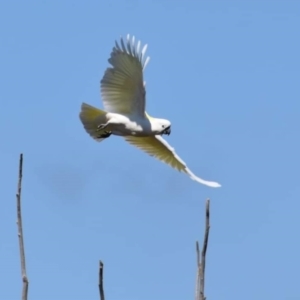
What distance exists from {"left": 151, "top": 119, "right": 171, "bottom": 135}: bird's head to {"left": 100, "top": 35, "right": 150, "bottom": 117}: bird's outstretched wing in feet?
0.64

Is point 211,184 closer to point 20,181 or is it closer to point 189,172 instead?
point 189,172

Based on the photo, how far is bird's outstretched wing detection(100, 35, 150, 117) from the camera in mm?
11422

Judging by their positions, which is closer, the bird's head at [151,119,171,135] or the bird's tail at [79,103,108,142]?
the bird's tail at [79,103,108,142]

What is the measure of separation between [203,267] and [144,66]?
6.20m

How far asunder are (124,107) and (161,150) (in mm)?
1315

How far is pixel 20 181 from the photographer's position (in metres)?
5.52

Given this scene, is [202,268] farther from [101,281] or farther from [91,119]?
[91,119]

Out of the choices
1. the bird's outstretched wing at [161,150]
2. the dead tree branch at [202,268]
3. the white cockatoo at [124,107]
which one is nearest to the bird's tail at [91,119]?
the white cockatoo at [124,107]

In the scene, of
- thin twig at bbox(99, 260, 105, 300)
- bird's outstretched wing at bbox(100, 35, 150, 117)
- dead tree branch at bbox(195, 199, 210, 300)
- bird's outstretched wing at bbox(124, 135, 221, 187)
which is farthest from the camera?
bird's outstretched wing at bbox(124, 135, 221, 187)

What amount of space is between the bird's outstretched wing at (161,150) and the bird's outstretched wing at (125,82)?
3.01ft

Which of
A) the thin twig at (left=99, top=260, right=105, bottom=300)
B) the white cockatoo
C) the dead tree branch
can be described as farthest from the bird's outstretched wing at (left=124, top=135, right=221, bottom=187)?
the thin twig at (left=99, top=260, right=105, bottom=300)

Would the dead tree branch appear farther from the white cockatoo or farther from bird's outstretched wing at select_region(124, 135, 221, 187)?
bird's outstretched wing at select_region(124, 135, 221, 187)

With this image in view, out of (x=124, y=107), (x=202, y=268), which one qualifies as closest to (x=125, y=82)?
(x=124, y=107)

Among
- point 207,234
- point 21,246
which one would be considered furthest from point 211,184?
point 21,246
